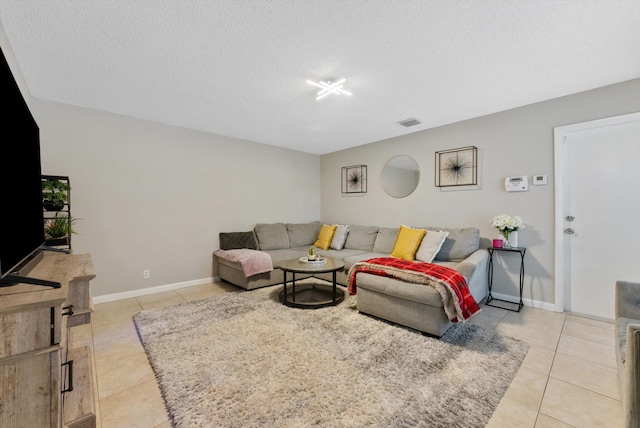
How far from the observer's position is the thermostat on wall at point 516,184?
3053mm

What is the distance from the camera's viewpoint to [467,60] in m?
2.13

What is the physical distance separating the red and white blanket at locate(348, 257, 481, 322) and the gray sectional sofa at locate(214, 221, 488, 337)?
0.06 m

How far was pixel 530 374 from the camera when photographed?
1808 millimetres

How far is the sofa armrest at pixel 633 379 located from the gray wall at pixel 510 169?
220 centimetres

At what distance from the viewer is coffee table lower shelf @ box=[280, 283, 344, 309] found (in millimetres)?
2959

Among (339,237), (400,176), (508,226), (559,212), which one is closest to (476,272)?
(508,226)

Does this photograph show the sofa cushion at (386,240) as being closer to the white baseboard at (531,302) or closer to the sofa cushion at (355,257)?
the sofa cushion at (355,257)

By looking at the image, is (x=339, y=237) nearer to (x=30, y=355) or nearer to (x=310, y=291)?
(x=310, y=291)

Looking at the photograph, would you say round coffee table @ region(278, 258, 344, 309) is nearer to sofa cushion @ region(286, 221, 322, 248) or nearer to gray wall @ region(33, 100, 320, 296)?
sofa cushion @ region(286, 221, 322, 248)

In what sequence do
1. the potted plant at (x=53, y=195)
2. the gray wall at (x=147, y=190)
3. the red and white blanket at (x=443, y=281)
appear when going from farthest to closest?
1. the gray wall at (x=147, y=190)
2. the potted plant at (x=53, y=195)
3. the red and white blanket at (x=443, y=281)

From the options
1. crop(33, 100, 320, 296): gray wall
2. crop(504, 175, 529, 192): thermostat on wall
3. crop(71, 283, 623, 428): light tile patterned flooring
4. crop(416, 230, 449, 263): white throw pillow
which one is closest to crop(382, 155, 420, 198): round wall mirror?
crop(416, 230, 449, 263): white throw pillow

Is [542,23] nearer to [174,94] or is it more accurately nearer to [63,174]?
[174,94]

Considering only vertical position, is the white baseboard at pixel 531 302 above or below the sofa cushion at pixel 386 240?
below

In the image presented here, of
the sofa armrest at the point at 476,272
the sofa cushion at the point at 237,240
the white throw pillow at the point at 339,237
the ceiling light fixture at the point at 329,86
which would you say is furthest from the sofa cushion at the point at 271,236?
the sofa armrest at the point at 476,272
